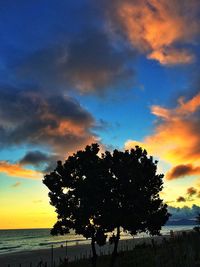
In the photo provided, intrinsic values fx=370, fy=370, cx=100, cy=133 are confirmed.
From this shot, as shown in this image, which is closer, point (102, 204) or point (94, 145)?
point (102, 204)

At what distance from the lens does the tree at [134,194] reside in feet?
113

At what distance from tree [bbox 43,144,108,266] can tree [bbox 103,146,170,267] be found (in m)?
1.24

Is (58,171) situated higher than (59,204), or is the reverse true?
(58,171)

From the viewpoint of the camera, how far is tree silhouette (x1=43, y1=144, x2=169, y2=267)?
34.4m

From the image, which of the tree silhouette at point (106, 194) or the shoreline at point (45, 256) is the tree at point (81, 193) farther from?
the shoreline at point (45, 256)

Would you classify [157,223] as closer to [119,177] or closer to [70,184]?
[119,177]

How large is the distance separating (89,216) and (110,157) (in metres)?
6.20

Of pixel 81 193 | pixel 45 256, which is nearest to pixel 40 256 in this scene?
pixel 45 256

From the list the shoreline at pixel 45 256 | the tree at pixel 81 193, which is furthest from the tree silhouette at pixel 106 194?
the shoreline at pixel 45 256

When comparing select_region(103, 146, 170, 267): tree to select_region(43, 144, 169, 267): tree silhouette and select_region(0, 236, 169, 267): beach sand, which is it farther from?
select_region(0, 236, 169, 267): beach sand

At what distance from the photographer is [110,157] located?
36875 millimetres

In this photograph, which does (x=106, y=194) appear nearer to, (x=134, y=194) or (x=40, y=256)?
(x=134, y=194)

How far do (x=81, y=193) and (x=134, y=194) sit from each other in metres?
5.00

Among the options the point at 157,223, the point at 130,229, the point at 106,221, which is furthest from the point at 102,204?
the point at 157,223
